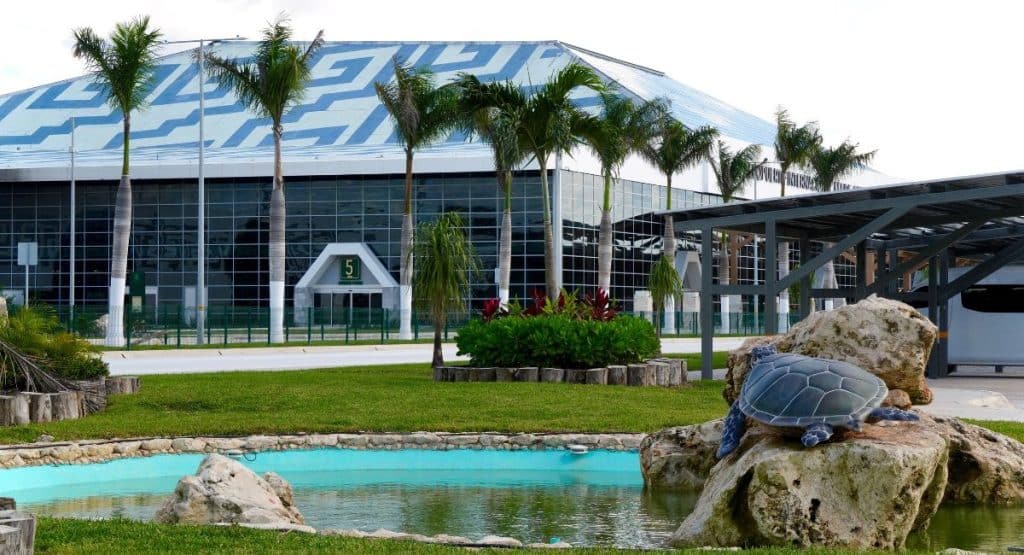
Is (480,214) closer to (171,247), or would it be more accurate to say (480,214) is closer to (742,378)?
(171,247)

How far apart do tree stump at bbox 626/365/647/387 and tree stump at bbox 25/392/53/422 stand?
10.3 metres

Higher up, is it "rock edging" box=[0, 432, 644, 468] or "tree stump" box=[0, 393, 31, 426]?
"tree stump" box=[0, 393, 31, 426]

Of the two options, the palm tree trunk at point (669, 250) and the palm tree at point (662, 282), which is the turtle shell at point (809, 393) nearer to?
the palm tree at point (662, 282)

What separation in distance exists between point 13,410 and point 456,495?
6905 millimetres

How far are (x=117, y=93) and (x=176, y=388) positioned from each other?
21254mm

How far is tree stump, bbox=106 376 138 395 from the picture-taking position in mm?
20156

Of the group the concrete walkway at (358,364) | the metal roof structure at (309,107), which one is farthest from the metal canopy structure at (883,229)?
the metal roof structure at (309,107)

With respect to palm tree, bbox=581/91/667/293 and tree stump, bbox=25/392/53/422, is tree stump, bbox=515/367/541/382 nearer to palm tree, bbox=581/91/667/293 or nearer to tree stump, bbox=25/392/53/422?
tree stump, bbox=25/392/53/422

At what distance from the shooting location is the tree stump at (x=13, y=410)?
16.3 metres

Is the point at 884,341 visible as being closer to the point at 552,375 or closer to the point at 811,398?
the point at 811,398

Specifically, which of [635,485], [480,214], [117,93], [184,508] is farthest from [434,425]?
[480,214]

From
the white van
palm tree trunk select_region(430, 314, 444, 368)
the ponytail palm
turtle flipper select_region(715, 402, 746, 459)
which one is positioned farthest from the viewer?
the ponytail palm

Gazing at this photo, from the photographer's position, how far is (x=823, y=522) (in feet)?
30.0

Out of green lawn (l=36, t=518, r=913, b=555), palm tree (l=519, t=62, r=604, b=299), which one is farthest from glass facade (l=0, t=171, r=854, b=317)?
green lawn (l=36, t=518, r=913, b=555)
